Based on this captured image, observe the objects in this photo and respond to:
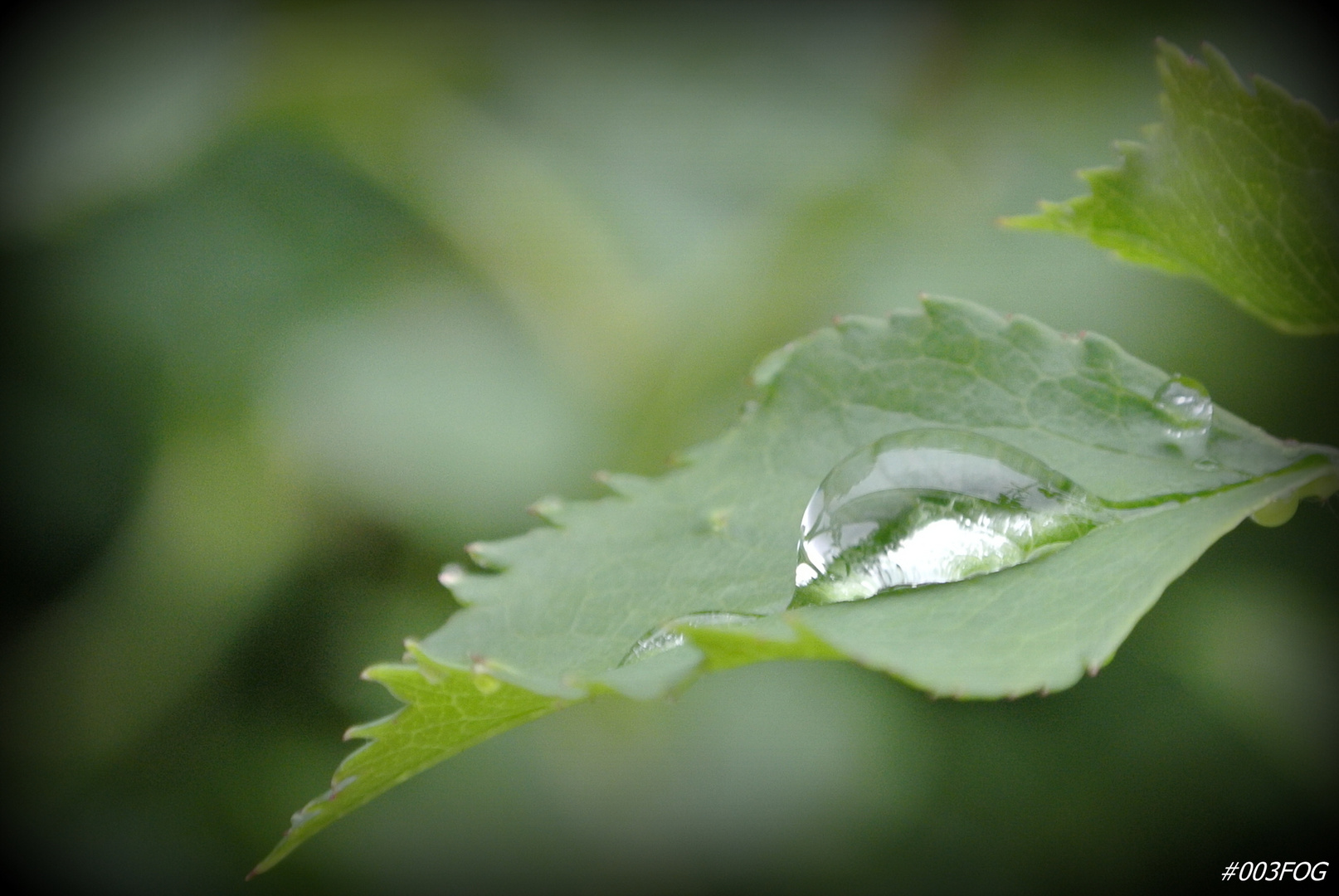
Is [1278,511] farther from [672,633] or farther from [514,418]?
[514,418]

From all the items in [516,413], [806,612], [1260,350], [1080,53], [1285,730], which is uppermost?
[1080,53]

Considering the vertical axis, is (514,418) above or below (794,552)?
above

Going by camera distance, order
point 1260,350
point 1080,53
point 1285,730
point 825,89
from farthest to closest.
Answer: point 825,89 < point 1080,53 < point 1260,350 < point 1285,730

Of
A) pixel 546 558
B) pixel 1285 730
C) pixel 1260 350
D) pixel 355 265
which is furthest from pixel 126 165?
pixel 1285 730

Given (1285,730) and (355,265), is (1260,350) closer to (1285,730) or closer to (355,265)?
(1285,730)

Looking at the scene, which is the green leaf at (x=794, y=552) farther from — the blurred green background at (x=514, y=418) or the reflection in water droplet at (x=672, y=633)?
the blurred green background at (x=514, y=418)

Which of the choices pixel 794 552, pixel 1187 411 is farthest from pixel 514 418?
pixel 1187 411

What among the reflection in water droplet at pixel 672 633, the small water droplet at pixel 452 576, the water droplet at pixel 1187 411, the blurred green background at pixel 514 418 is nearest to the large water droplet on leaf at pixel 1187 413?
the water droplet at pixel 1187 411
